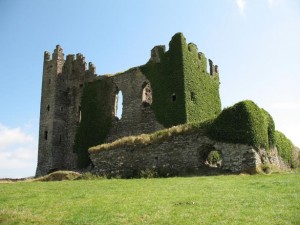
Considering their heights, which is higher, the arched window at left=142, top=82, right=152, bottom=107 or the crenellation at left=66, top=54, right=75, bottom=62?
the crenellation at left=66, top=54, right=75, bottom=62

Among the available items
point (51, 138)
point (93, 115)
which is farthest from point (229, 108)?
point (51, 138)

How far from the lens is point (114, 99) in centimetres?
3969

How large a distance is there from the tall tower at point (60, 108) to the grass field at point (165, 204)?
23.8m

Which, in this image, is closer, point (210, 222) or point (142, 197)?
point (210, 222)

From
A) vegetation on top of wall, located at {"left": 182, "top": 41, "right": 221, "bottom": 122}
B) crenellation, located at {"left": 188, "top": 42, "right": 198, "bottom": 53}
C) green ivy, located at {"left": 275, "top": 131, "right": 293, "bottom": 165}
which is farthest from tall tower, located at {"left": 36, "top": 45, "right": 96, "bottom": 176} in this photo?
green ivy, located at {"left": 275, "top": 131, "right": 293, "bottom": 165}

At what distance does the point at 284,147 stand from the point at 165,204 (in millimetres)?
22607

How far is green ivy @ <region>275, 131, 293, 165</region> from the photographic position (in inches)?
1245

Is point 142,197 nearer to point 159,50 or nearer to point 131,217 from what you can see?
point 131,217

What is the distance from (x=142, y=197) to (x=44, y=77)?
3232 centimetres

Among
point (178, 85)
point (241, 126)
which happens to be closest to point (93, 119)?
point (178, 85)

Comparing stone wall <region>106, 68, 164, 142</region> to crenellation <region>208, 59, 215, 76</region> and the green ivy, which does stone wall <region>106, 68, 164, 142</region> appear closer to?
crenellation <region>208, 59, 215, 76</region>

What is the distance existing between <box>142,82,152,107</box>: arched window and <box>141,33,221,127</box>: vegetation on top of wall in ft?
4.36

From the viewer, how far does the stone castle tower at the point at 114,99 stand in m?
34.8

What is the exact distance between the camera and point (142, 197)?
14.8 meters
